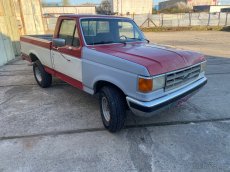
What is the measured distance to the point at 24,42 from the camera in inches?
237

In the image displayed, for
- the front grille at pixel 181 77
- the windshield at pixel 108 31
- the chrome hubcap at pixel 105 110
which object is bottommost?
the chrome hubcap at pixel 105 110

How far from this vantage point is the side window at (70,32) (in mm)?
3891

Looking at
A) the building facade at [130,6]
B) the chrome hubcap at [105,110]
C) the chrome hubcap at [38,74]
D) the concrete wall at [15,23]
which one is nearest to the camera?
the chrome hubcap at [105,110]

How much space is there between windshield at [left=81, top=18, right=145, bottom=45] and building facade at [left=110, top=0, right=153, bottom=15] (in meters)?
49.4

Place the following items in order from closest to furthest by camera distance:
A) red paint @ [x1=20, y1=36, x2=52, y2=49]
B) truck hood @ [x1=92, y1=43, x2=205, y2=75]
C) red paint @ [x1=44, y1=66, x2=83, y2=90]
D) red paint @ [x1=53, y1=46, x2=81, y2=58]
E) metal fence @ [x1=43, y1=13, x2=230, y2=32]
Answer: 1. truck hood @ [x1=92, y1=43, x2=205, y2=75]
2. red paint @ [x1=53, y1=46, x2=81, y2=58]
3. red paint @ [x1=44, y1=66, x2=83, y2=90]
4. red paint @ [x1=20, y1=36, x2=52, y2=49]
5. metal fence @ [x1=43, y1=13, x2=230, y2=32]

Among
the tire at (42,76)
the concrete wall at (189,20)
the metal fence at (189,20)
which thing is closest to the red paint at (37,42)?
the tire at (42,76)

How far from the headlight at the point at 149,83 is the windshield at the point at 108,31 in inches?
58.7

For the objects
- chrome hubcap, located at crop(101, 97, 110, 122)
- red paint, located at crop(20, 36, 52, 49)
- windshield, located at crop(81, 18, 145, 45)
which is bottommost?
chrome hubcap, located at crop(101, 97, 110, 122)

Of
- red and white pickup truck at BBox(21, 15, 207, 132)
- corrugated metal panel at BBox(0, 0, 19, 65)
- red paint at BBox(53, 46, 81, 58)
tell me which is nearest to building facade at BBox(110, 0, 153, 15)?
corrugated metal panel at BBox(0, 0, 19, 65)

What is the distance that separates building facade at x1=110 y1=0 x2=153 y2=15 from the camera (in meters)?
52.6

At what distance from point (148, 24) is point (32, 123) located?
2703 cm

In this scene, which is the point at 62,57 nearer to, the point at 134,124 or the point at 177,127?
the point at 134,124

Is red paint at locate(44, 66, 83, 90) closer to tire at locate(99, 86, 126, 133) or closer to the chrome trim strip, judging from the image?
tire at locate(99, 86, 126, 133)

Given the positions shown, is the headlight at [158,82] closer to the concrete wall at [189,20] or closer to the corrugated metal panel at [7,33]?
the corrugated metal panel at [7,33]
